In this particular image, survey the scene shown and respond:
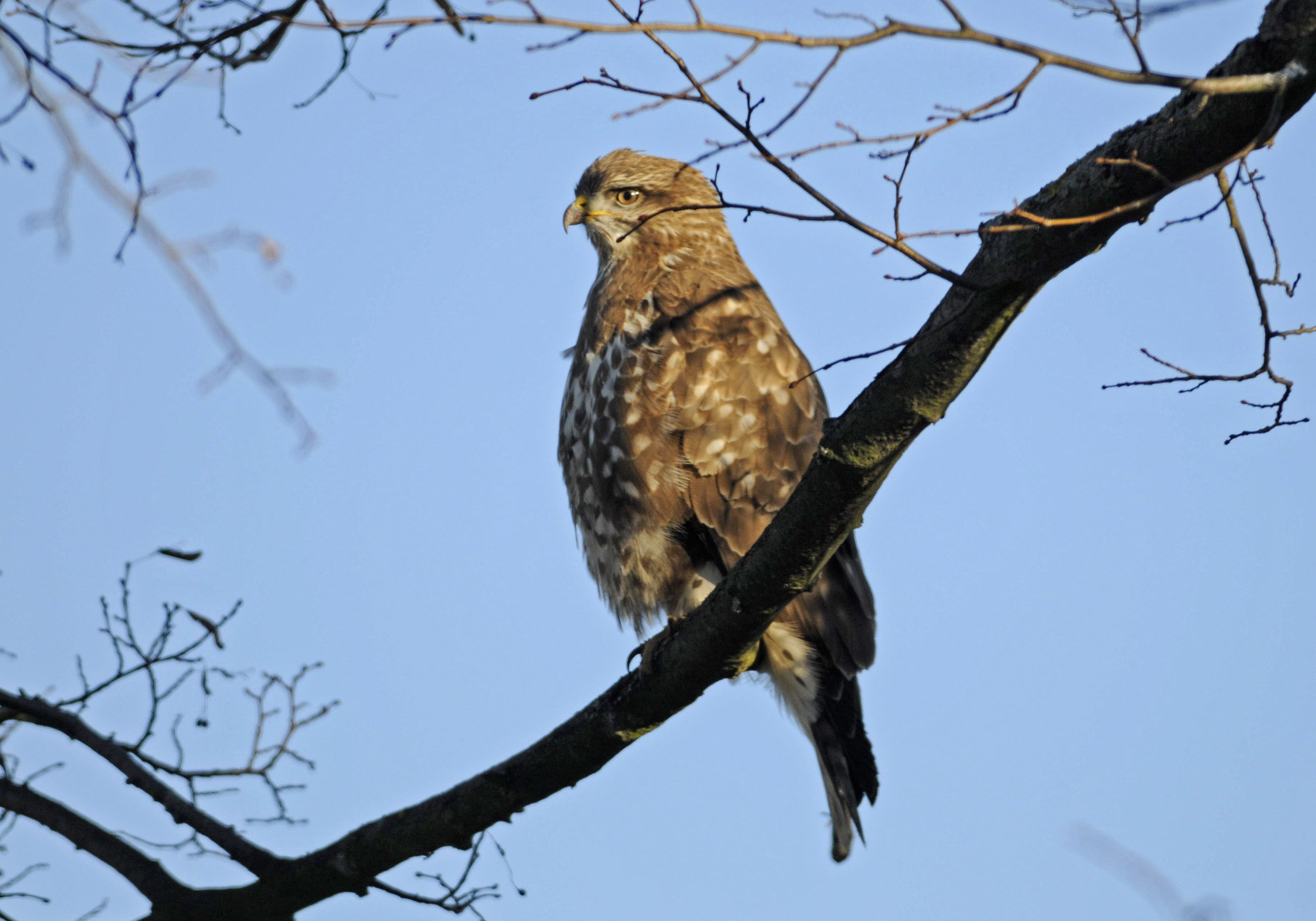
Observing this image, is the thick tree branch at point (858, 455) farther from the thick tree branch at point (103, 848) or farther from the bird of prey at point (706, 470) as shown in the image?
the bird of prey at point (706, 470)

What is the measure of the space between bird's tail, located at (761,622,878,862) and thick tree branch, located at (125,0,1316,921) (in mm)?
1013

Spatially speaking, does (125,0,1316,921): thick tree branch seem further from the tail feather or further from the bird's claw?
the tail feather

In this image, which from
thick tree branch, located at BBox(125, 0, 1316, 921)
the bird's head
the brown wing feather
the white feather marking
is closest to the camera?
thick tree branch, located at BBox(125, 0, 1316, 921)

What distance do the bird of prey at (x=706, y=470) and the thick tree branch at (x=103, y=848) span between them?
1853 mm

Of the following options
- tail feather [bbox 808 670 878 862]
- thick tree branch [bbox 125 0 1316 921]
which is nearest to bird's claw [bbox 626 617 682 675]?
thick tree branch [bbox 125 0 1316 921]

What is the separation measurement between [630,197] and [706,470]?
172 cm

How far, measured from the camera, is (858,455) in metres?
2.86

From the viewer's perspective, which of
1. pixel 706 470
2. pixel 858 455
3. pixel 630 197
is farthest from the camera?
pixel 630 197

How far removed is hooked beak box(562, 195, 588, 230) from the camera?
566 centimetres

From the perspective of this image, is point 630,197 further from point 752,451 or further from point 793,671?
point 793,671

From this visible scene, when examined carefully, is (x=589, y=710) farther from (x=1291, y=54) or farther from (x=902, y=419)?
(x=1291, y=54)

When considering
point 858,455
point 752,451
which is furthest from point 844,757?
point 858,455

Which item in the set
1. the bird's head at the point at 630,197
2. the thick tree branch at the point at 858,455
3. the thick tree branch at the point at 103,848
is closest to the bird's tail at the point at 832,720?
the thick tree branch at the point at 858,455

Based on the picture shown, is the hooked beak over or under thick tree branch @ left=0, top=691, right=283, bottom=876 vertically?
over
